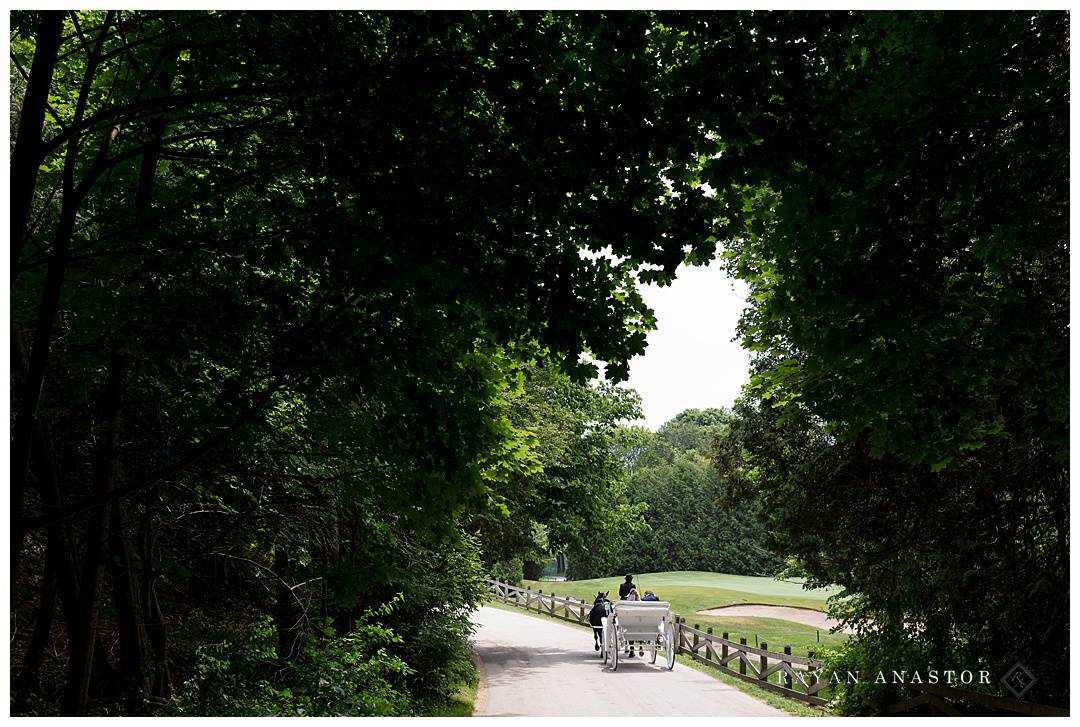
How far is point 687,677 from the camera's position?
17.3 m

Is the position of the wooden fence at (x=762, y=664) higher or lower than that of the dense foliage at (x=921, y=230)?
lower

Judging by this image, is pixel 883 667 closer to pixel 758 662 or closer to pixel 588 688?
pixel 588 688

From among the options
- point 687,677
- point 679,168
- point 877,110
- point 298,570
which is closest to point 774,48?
point 679,168

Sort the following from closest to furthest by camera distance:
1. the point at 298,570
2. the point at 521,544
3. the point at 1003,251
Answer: the point at 1003,251, the point at 298,570, the point at 521,544

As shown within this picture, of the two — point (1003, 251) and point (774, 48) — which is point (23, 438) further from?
point (1003, 251)

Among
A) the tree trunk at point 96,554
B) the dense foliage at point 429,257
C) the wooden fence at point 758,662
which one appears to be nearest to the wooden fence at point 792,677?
the wooden fence at point 758,662

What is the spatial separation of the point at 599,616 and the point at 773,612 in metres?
19.0

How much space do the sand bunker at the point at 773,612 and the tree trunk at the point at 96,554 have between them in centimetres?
3232

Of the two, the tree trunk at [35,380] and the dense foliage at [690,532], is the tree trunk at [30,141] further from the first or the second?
the dense foliage at [690,532]

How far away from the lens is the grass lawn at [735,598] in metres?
28.4

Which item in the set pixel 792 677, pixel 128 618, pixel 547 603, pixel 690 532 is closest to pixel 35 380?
pixel 128 618

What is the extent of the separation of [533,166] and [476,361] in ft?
8.13

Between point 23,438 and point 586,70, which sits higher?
point 586,70

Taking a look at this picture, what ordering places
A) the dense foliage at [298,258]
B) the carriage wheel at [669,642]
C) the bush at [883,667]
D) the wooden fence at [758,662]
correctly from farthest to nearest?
the carriage wheel at [669,642]
the wooden fence at [758,662]
the bush at [883,667]
the dense foliage at [298,258]
